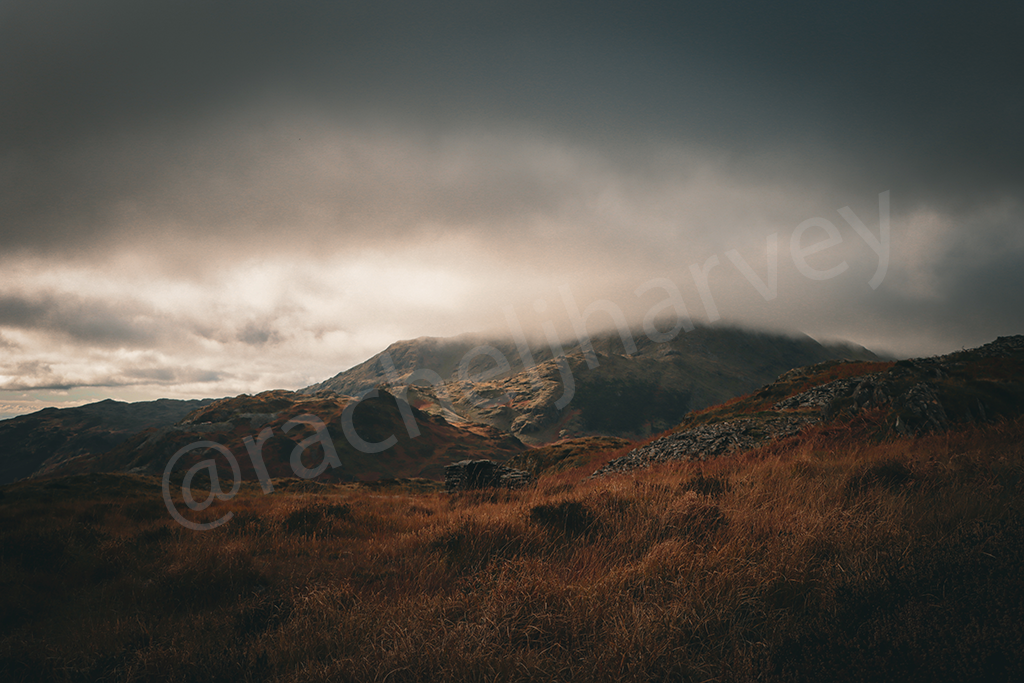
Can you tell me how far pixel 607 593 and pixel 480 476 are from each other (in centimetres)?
1336

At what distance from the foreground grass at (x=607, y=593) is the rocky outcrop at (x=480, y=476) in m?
9.06

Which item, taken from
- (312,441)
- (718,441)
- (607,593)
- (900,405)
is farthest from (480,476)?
(312,441)

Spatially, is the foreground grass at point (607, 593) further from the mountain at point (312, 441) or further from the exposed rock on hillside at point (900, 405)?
the mountain at point (312, 441)

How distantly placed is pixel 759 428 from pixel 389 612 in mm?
18111

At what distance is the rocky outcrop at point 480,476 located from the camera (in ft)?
49.9

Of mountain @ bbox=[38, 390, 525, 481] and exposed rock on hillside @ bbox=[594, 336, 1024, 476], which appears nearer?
exposed rock on hillside @ bbox=[594, 336, 1024, 476]

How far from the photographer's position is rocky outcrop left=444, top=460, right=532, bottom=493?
1522cm

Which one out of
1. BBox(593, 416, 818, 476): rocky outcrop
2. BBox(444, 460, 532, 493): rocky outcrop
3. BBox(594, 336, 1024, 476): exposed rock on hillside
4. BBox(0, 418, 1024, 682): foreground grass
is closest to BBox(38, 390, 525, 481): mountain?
BBox(444, 460, 532, 493): rocky outcrop

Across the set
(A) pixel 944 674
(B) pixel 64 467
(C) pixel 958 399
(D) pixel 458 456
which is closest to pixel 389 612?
(A) pixel 944 674

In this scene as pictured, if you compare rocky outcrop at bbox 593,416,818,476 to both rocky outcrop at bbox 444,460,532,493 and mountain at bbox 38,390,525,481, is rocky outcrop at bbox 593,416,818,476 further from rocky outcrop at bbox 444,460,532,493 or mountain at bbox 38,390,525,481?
mountain at bbox 38,390,525,481

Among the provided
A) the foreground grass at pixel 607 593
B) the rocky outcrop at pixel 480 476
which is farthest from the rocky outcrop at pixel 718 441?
the foreground grass at pixel 607 593

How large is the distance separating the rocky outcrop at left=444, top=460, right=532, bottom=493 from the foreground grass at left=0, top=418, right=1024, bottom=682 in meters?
9.06

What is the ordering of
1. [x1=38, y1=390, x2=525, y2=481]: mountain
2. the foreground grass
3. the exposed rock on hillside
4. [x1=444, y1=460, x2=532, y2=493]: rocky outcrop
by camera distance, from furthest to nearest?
[x1=38, y1=390, x2=525, y2=481]: mountain → [x1=444, y1=460, x2=532, y2=493]: rocky outcrop → the exposed rock on hillside → the foreground grass

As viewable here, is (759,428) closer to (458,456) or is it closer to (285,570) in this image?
(285,570)
